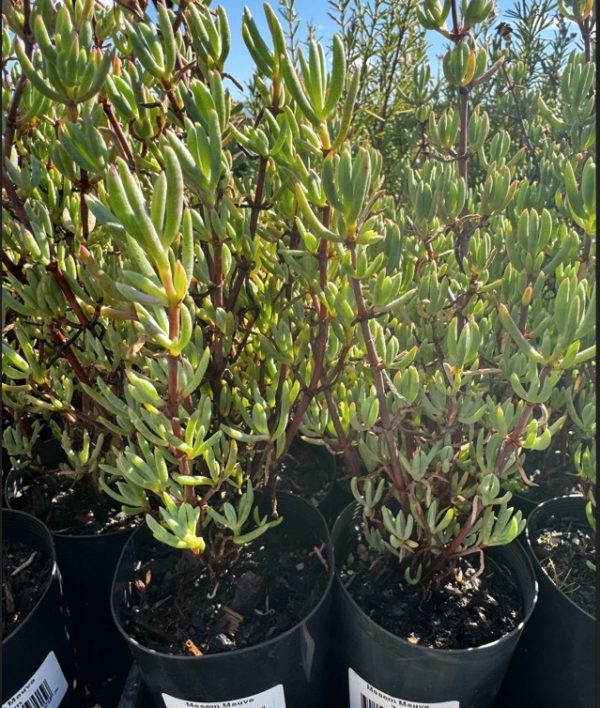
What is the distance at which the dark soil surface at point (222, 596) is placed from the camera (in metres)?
0.88

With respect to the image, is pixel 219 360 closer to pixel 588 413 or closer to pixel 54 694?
pixel 588 413

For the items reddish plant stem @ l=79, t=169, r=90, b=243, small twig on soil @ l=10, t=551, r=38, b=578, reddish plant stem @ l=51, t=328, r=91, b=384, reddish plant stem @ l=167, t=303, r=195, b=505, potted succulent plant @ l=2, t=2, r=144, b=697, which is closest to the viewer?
reddish plant stem @ l=167, t=303, r=195, b=505

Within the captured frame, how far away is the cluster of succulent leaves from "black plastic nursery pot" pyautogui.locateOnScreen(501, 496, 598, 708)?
0.53ft

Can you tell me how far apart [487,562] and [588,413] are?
14.0 inches

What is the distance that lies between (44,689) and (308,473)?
0.61 meters

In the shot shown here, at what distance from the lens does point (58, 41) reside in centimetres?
65

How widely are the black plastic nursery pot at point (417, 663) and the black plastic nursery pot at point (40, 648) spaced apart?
47cm

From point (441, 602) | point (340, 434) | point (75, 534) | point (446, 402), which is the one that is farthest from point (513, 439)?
point (75, 534)

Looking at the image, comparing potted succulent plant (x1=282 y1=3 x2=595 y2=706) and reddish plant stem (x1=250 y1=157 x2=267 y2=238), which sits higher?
reddish plant stem (x1=250 y1=157 x2=267 y2=238)

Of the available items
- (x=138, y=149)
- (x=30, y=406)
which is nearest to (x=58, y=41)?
(x=138, y=149)

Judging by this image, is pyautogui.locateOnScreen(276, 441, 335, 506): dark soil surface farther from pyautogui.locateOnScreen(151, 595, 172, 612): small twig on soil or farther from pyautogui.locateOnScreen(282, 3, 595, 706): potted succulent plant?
pyautogui.locateOnScreen(151, 595, 172, 612): small twig on soil

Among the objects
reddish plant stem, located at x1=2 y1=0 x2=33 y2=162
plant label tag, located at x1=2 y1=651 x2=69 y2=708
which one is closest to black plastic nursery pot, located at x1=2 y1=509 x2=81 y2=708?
plant label tag, located at x1=2 y1=651 x2=69 y2=708

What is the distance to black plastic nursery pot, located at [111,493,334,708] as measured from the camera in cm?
82

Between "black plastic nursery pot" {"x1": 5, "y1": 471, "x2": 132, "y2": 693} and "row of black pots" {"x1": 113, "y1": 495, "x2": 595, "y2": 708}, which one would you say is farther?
"black plastic nursery pot" {"x1": 5, "y1": 471, "x2": 132, "y2": 693}
